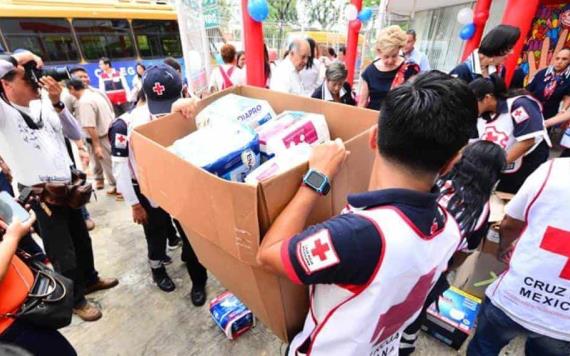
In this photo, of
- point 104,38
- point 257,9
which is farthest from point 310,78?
point 104,38

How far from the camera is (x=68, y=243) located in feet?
6.34

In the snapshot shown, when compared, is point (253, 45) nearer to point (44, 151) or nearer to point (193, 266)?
point (44, 151)

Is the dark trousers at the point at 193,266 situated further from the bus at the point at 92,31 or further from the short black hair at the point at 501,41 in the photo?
the bus at the point at 92,31

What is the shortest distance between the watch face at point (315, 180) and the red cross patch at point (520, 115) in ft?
6.39

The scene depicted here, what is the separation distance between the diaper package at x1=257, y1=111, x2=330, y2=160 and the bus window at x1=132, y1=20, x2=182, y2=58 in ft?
27.7

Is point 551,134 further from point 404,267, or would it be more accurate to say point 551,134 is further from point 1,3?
point 1,3

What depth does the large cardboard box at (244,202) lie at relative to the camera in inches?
27.7

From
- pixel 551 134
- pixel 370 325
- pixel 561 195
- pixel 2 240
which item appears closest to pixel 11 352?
pixel 2 240

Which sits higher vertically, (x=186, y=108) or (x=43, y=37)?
(x=186, y=108)

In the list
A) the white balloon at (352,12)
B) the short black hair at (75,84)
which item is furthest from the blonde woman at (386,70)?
the short black hair at (75,84)

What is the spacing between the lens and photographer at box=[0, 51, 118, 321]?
5.12ft

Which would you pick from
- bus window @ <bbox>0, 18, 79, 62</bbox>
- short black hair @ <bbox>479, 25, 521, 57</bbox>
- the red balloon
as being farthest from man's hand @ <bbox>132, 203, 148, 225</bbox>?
bus window @ <bbox>0, 18, 79, 62</bbox>

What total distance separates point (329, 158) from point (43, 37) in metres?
8.41

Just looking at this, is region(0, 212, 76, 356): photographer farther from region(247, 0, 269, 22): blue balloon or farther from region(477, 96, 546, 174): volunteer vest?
region(477, 96, 546, 174): volunteer vest
